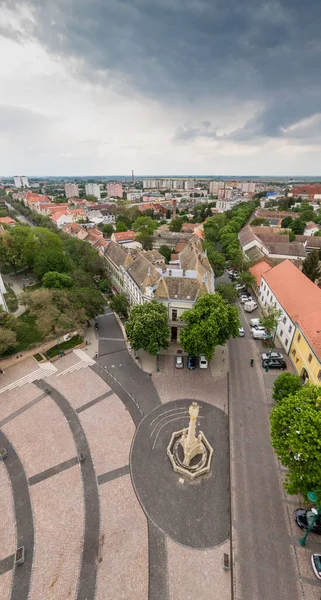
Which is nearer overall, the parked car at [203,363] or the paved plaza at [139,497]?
the paved plaza at [139,497]

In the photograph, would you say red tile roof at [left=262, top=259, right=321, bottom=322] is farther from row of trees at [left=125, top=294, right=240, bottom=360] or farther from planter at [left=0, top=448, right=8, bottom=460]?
planter at [left=0, top=448, right=8, bottom=460]

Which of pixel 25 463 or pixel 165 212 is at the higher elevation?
pixel 165 212

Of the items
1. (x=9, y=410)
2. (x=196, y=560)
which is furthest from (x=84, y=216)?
(x=196, y=560)

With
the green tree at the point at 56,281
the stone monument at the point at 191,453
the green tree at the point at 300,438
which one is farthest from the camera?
the green tree at the point at 56,281

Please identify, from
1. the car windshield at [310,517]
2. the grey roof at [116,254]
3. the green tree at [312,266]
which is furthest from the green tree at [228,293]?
the car windshield at [310,517]

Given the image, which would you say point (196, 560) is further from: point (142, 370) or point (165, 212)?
point (165, 212)

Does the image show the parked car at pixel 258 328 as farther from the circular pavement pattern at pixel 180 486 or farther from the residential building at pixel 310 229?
the residential building at pixel 310 229

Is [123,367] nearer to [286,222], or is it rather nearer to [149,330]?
[149,330]
